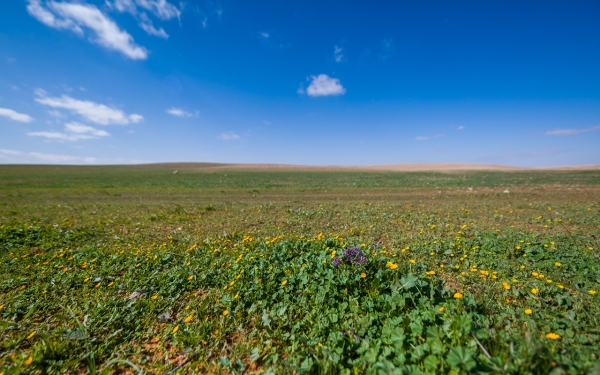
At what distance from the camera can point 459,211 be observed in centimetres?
1038

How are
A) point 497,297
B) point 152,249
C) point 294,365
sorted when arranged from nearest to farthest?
point 294,365, point 497,297, point 152,249

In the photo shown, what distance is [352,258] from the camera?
14.0 ft

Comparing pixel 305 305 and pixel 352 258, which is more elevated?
pixel 352 258

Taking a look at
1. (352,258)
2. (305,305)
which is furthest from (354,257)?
(305,305)

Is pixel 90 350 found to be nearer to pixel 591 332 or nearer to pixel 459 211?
pixel 591 332

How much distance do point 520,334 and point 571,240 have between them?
17.3 ft

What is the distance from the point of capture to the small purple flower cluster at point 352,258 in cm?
412

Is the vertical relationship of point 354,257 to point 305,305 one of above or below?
above

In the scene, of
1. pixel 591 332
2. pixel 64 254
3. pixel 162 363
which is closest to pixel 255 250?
pixel 162 363

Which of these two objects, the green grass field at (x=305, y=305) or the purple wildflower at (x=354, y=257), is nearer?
the green grass field at (x=305, y=305)

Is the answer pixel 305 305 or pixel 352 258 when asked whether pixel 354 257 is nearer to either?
pixel 352 258

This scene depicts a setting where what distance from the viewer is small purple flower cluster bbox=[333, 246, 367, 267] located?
412 cm

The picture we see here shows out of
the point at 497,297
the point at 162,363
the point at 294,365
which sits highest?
the point at 497,297

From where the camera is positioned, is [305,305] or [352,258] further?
[352,258]
